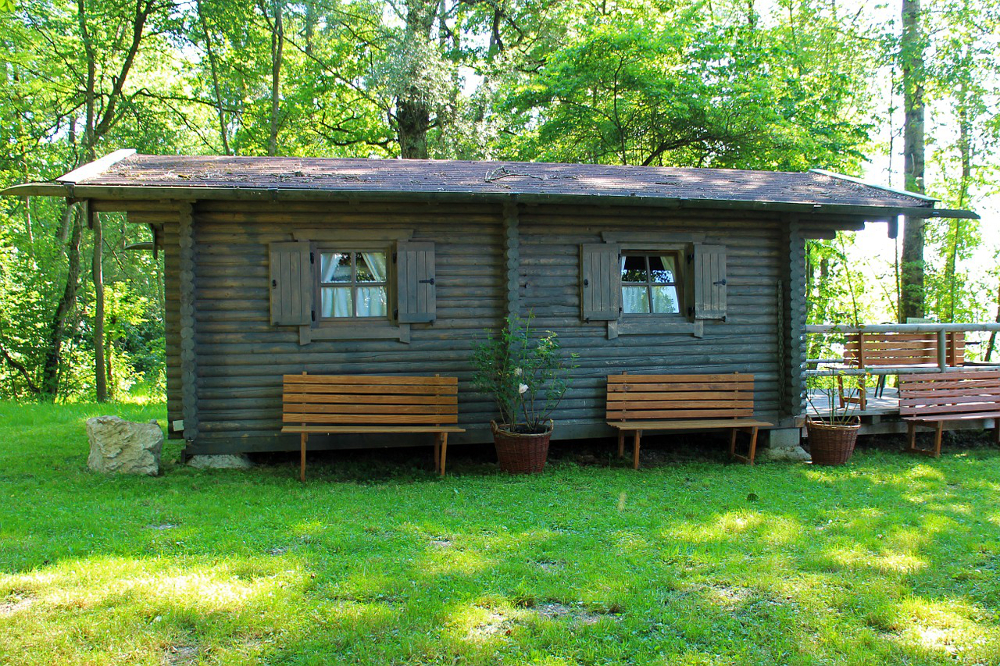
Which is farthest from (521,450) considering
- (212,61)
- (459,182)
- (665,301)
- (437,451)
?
(212,61)

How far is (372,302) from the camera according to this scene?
8.14 m

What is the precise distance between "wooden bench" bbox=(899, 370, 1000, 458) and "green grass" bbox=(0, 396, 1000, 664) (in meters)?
2.08

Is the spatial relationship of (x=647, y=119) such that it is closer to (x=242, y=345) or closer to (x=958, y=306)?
(x=958, y=306)

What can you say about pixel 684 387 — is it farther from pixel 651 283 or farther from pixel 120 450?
pixel 120 450

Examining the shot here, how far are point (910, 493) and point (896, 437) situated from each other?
3.58m

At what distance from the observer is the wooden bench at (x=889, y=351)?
9.48 meters

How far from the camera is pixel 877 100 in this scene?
2089 cm

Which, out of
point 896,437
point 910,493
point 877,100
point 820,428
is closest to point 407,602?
point 910,493

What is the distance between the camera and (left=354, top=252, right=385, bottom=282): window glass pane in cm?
811

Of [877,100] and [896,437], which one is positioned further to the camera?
[877,100]

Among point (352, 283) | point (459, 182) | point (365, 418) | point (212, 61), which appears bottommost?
point (365, 418)

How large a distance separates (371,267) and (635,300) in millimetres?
3357

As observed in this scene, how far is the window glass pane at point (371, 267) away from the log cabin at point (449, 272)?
0.02 meters

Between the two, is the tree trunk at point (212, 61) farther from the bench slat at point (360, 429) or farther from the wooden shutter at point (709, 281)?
the wooden shutter at point (709, 281)
